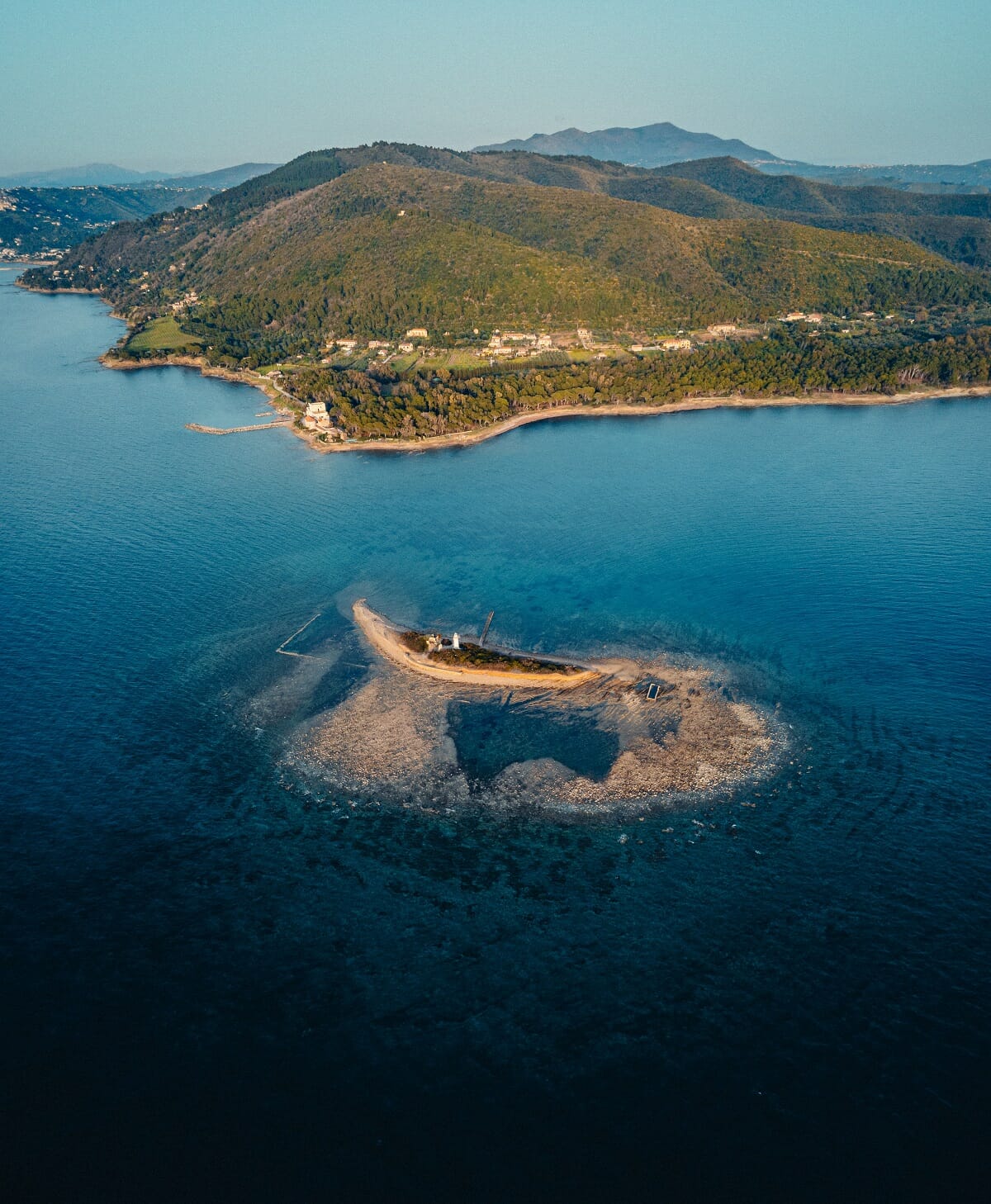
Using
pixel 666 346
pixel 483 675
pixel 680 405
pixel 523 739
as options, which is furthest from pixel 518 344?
pixel 523 739

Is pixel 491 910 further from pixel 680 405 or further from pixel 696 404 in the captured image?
pixel 696 404

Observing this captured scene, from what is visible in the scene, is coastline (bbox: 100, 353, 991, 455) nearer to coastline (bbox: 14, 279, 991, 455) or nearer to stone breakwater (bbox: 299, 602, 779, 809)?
coastline (bbox: 14, 279, 991, 455)

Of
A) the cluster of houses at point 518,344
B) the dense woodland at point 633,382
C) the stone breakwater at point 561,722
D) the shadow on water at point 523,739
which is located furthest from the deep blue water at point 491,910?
the cluster of houses at point 518,344

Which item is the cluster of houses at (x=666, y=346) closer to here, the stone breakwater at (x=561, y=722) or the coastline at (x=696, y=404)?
the coastline at (x=696, y=404)

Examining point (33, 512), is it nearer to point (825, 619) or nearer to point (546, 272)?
point (825, 619)

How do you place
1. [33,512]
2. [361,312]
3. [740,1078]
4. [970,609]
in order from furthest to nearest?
[361,312] → [33,512] → [970,609] → [740,1078]

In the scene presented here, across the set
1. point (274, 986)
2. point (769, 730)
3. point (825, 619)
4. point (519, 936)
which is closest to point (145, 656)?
point (274, 986)

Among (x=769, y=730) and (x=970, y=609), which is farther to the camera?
(x=970, y=609)
